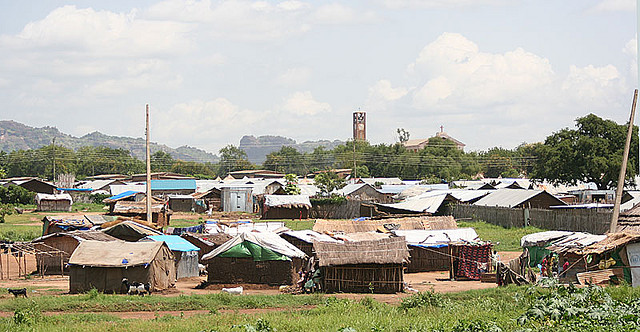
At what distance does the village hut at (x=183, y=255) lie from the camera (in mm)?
26172

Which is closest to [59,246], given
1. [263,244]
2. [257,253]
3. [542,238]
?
[257,253]

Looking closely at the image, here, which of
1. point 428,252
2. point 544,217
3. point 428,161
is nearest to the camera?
point 428,252

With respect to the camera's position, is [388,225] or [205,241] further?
[388,225]

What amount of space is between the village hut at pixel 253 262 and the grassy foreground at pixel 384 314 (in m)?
3.22

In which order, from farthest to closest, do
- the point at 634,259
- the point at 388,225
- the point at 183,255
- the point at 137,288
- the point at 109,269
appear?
the point at 388,225, the point at 183,255, the point at 109,269, the point at 137,288, the point at 634,259

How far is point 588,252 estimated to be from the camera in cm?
2155

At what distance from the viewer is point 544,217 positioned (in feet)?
131

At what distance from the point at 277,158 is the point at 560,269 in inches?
5088

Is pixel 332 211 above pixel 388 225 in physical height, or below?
below

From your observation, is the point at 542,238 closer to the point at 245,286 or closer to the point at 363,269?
the point at 363,269

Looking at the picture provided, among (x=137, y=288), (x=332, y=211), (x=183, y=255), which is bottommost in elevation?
(x=332, y=211)

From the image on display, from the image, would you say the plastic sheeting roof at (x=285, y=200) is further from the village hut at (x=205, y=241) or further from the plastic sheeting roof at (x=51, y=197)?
the village hut at (x=205, y=241)

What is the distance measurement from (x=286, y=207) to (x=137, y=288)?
1554 inches

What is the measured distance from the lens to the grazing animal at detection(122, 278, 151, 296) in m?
21.6
